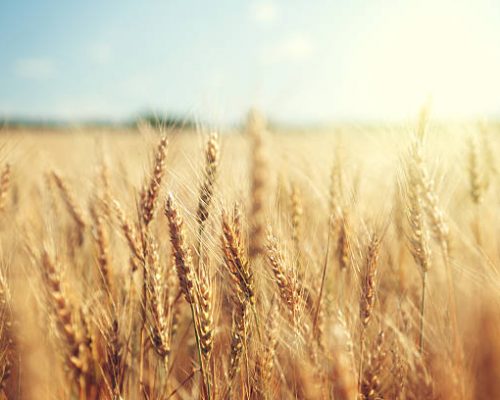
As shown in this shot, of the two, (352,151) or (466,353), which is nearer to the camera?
(466,353)

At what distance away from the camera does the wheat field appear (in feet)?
3.83

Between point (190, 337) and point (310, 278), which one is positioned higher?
point (310, 278)

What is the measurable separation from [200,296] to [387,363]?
658 mm

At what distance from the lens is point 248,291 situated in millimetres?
1157

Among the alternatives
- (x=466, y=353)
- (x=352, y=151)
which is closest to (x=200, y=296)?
(x=466, y=353)

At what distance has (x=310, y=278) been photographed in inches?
60.0

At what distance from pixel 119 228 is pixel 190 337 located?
2.09ft

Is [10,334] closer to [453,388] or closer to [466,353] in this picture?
[453,388]

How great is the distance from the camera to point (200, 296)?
3.82 feet

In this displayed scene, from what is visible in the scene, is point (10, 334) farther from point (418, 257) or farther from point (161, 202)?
point (418, 257)

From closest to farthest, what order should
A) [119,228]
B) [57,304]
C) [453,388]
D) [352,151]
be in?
[453,388] → [57,304] → [119,228] → [352,151]

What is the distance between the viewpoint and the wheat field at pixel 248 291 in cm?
117

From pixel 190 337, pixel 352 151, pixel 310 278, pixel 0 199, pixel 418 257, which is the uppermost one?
pixel 352 151

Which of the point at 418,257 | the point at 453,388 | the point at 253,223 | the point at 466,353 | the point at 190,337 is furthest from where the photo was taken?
the point at 190,337
